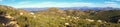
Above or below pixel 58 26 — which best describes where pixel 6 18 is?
above

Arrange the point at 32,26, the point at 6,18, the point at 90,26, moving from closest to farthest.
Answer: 1. the point at 6,18
2. the point at 32,26
3. the point at 90,26

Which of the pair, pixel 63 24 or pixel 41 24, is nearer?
pixel 41 24

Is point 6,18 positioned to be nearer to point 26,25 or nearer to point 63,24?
point 26,25

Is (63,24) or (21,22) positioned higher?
(21,22)

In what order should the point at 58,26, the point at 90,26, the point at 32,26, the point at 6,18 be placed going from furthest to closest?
1. the point at 90,26
2. the point at 58,26
3. the point at 32,26
4. the point at 6,18

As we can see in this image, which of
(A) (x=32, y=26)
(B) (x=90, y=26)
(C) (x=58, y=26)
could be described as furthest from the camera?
(B) (x=90, y=26)

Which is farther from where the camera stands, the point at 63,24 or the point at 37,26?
the point at 63,24

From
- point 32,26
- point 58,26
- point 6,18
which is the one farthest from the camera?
point 58,26

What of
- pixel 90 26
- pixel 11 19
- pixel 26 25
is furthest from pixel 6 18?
pixel 90 26

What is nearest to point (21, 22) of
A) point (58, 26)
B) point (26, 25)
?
point (26, 25)
